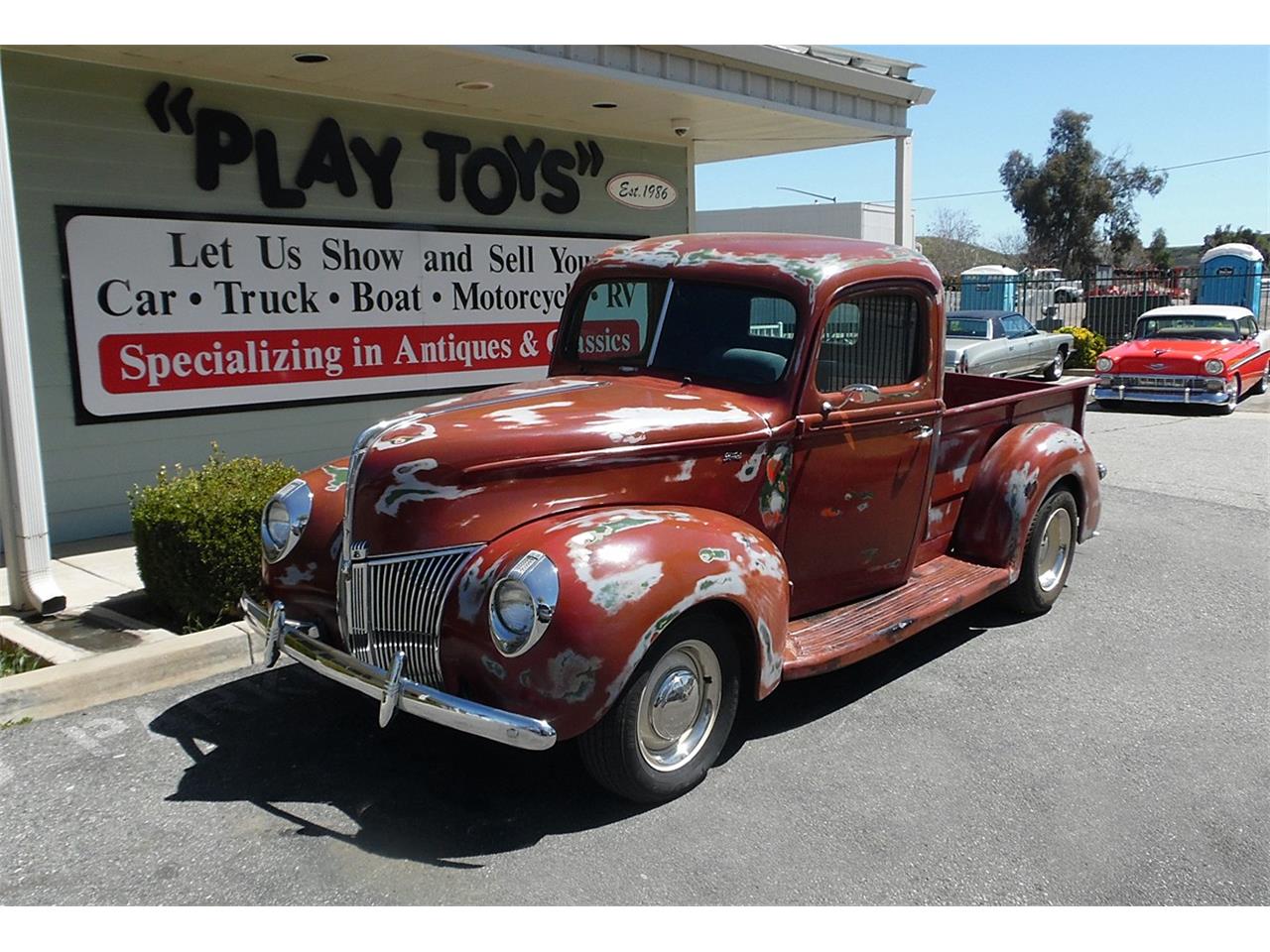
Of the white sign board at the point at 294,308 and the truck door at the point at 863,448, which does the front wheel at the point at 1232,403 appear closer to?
the white sign board at the point at 294,308

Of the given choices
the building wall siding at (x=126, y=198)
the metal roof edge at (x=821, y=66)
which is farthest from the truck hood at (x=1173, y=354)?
the building wall siding at (x=126, y=198)

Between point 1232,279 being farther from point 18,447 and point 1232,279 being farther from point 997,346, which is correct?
point 18,447

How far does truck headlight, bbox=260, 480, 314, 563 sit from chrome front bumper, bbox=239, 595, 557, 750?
1.78 ft

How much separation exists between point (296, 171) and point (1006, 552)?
582cm

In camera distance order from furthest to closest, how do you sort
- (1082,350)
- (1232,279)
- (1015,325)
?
(1232,279) < (1082,350) < (1015,325)

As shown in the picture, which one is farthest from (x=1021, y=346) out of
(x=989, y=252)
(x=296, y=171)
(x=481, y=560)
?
(x=989, y=252)

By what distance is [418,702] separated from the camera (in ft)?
10.8

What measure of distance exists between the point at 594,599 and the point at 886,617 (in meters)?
1.84

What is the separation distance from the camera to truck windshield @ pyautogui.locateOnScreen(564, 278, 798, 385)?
450cm

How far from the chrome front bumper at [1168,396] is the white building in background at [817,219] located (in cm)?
1543

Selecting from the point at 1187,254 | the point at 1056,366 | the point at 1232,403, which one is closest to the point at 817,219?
the point at 1056,366

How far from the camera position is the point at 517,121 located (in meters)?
9.42

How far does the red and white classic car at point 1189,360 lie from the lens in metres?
14.1
